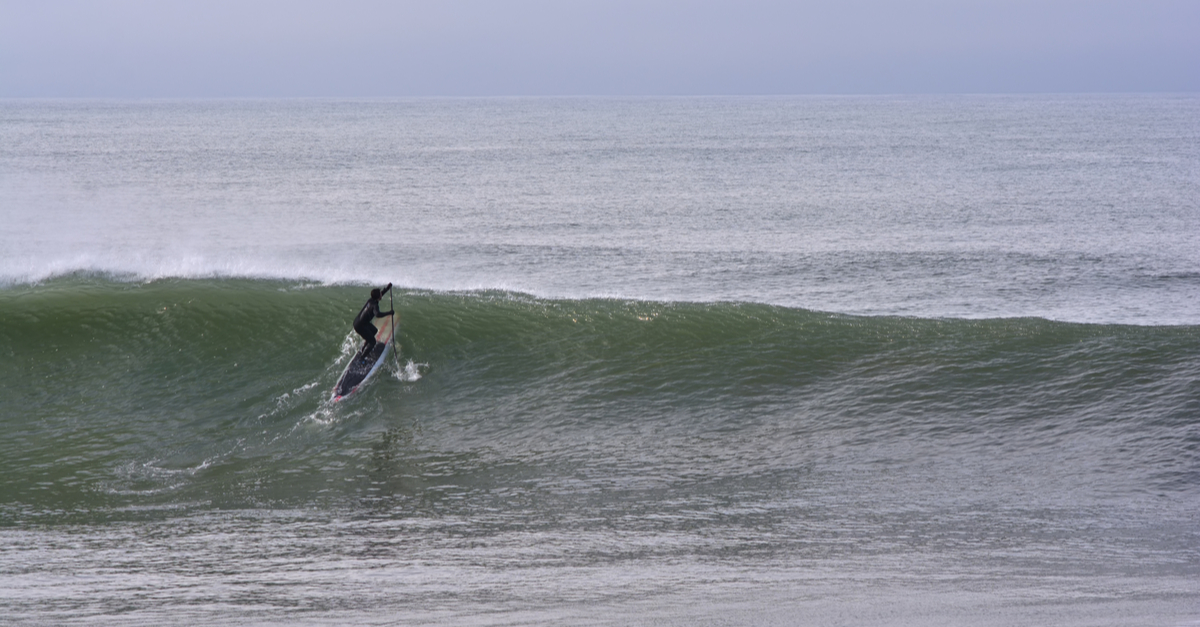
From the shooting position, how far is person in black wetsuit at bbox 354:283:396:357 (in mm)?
15602

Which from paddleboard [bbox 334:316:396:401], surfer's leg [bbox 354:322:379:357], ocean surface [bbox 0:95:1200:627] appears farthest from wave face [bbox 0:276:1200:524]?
surfer's leg [bbox 354:322:379:357]

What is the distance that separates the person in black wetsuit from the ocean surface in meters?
0.68

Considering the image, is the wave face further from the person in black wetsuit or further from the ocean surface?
the person in black wetsuit

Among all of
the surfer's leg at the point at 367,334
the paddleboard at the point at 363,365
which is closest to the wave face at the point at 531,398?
the paddleboard at the point at 363,365

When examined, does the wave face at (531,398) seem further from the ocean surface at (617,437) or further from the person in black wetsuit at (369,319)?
the person in black wetsuit at (369,319)

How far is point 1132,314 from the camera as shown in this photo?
21266 mm

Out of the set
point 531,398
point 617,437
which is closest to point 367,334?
point 531,398

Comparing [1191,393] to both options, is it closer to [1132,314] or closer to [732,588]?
[1132,314]

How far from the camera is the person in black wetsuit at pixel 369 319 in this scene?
15602mm

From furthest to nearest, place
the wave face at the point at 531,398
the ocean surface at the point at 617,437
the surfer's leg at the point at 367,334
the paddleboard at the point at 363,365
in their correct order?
1. the surfer's leg at the point at 367,334
2. the paddleboard at the point at 363,365
3. the wave face at the point at 531,398
4. the ocean surface at the point at 617,437

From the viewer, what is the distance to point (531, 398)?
15461 mm

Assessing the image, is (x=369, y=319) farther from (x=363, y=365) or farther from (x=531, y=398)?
(x=531, y=398)

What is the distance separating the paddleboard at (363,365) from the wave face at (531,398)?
302 mm

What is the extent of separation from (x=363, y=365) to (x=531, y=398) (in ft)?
9.96
